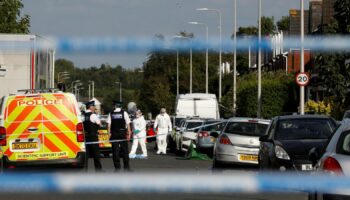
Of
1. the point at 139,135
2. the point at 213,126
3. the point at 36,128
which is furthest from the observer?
the point at 213,126

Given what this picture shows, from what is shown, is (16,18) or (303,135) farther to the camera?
(16,18)

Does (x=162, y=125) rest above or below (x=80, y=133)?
below

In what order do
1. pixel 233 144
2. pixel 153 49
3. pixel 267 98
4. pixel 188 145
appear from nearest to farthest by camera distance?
pixel 153 49 → pixel 233 144 → pixel 188 145 → pixel 267 98

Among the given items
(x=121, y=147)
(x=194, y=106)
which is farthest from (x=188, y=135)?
(x=121, y=147)

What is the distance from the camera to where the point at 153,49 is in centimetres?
862

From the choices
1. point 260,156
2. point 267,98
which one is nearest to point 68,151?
point 260,156

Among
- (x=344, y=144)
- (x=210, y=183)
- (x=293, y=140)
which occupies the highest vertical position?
(x=344, y=144)

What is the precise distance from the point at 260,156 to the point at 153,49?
11.3 metres

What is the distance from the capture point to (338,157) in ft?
36.5

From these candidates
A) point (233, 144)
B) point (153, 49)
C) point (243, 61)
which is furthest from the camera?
point (243, 61)

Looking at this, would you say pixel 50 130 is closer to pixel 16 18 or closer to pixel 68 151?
pixel 68 151

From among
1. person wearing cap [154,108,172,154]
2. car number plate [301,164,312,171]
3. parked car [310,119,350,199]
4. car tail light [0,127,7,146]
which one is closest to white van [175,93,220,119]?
person wearing cap [154,108,172,154]

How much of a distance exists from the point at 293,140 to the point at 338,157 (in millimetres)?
7033

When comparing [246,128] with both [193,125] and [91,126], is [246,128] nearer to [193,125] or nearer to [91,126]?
[91,126]
